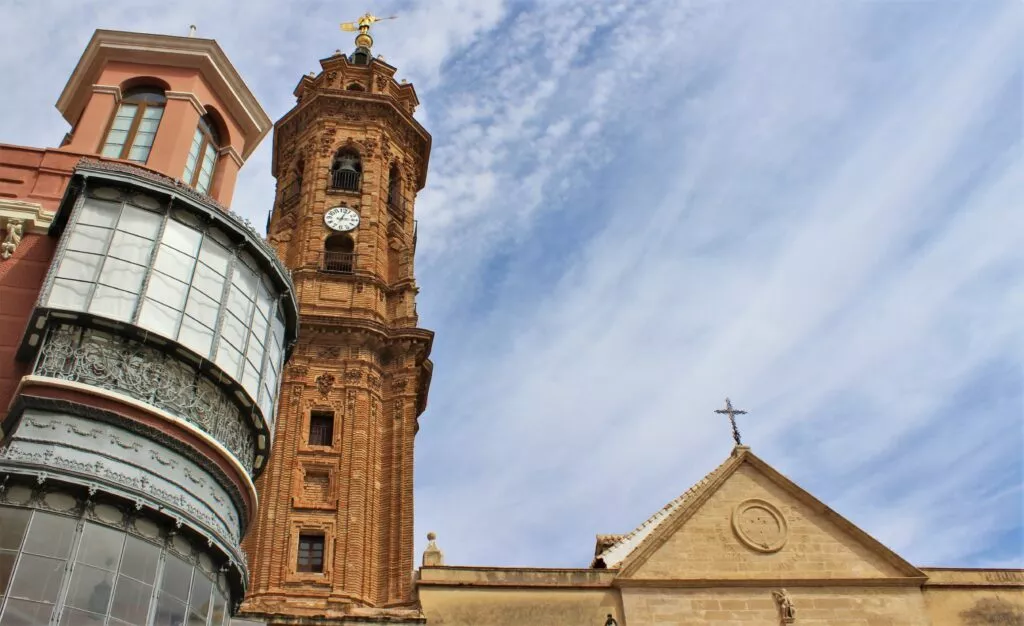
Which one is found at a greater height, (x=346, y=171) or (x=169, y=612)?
(x=346, y=171)

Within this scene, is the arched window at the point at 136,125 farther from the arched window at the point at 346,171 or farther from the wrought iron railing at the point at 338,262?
the arched window at the point at 346,171

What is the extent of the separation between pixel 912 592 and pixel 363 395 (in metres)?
17.3

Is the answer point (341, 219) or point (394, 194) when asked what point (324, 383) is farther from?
point (394, 194)

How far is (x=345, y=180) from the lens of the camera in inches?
1602

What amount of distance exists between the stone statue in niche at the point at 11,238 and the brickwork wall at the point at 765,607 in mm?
13771

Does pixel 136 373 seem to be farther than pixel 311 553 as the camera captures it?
No

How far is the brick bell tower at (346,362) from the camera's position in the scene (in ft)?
90.8

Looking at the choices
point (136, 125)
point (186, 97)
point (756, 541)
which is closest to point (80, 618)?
point (136, 125)

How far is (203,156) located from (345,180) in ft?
67.9

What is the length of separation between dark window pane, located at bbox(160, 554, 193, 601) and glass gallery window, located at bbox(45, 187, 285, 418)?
120 inches

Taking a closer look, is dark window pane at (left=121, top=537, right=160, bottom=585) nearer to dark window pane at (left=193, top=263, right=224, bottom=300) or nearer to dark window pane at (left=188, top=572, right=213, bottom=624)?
dark window pane at (left=188, top=572, right=213, bottom=624)

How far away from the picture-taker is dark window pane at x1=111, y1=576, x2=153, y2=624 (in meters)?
12.0

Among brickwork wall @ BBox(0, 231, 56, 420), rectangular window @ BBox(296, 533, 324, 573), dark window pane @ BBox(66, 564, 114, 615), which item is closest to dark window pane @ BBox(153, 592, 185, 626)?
dark window pane @ BBox(66, 564, 114, 615)

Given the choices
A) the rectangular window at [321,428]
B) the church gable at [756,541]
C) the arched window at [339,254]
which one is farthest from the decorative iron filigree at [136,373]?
the arched window at [339,254]
